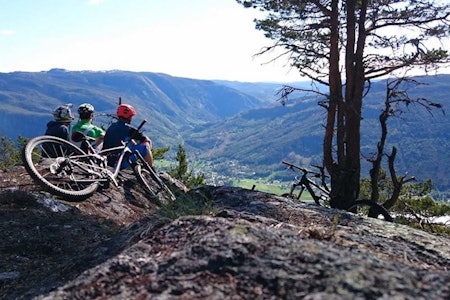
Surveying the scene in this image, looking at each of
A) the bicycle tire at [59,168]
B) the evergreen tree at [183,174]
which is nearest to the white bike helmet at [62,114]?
the bicycle tire at [59,168]

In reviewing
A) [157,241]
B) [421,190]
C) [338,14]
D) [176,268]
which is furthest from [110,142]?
[421,190]

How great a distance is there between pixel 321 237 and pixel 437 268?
88cm

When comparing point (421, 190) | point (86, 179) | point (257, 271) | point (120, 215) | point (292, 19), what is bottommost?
point (421, 190)

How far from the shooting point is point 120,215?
6.75 meters

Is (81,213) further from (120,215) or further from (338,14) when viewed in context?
(338,14)

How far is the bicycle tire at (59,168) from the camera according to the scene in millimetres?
6012

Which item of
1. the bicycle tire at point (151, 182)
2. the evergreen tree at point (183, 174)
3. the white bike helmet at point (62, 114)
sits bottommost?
the evergreen tree at point (183, 174)

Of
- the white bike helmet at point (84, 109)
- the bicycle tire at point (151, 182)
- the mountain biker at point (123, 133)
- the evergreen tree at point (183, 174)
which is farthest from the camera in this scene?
the evergreen tree at point (183, 174)

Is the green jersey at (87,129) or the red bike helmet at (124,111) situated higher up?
the red bike helmet at (124,111)

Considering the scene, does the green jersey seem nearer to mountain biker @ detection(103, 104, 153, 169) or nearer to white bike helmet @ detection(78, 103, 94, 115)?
white bike helmet @ detection(78, 103, 94, 115)

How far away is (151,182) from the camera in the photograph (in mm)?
8312

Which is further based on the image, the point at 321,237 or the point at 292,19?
the point at 292,19

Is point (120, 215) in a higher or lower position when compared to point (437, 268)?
lower

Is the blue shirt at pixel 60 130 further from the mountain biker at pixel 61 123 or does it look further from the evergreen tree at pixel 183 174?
the evergreen tree at pixel 183 174
